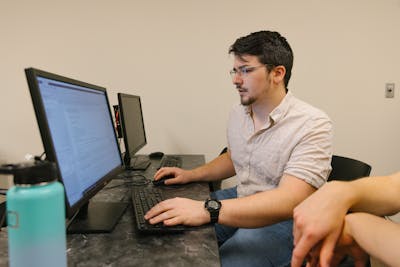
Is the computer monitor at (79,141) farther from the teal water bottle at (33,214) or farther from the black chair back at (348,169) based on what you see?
the black chair back at (348,169)

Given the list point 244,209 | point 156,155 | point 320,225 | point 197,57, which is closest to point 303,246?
point 320,225

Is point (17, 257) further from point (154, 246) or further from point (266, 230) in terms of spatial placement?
point (266, 230)

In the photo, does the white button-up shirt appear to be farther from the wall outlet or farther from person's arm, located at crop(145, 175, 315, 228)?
the wall outlet

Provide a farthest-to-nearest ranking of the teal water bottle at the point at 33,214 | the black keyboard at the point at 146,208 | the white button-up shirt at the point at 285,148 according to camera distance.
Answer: the white button-up shirt at the point at 285,148 → the black keyboard at the point at 146,208 → the teal water bottle at the point at 33,214

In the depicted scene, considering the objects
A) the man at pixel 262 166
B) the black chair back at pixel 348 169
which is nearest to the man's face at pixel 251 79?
the man at pixel 262 166

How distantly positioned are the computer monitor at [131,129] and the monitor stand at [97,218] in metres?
0.51

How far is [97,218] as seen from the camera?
949mm

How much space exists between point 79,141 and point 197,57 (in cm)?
166

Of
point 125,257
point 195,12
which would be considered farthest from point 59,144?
point 195,12

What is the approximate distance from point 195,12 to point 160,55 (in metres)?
0.41

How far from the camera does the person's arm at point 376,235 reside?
536 millimetres

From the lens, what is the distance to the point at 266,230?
3.55ft

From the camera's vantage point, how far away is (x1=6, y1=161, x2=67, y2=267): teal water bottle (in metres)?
0.43

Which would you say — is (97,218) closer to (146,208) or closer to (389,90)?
(146,208)
